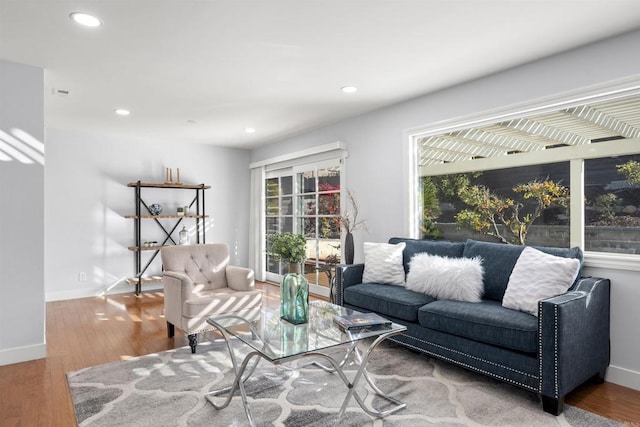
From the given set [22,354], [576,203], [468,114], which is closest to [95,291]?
[22,354]

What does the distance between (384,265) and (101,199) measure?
432 cm

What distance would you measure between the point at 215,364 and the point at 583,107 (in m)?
3.46

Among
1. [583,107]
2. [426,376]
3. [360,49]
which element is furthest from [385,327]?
[583,107]

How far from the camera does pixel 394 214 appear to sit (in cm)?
429

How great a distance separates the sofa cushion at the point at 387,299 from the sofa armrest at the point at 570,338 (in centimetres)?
95

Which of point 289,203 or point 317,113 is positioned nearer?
point 317,113

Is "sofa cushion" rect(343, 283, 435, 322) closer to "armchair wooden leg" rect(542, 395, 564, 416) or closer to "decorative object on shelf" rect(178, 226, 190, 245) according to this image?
"armchair wooden leg" rect(542, 395, 564, 416)

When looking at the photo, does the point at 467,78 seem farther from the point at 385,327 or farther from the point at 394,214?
the point at 385,327

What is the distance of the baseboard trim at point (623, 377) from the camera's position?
2600 mm

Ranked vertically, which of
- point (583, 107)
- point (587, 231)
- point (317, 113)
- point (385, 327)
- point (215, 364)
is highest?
point (317, 113)

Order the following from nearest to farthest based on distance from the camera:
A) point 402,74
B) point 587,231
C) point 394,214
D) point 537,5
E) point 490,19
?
point 537,5 < point 490,19 < point 587,231 < point 402,74 < point 394,214

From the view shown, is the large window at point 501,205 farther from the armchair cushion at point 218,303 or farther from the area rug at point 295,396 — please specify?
the armchair cushion at point 218,303

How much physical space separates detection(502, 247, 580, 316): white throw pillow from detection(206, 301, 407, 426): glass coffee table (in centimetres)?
91

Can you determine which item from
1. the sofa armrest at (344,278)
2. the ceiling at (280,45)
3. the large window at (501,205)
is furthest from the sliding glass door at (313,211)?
the large window at (501,205)
